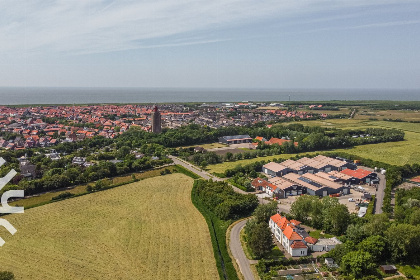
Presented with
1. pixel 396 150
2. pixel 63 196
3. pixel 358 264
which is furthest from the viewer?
pixel 396 150

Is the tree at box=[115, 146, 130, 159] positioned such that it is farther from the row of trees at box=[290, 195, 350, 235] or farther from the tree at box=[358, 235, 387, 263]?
the tree at box=[358, 235, 387, 263]

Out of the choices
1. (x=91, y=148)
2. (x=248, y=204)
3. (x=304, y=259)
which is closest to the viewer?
(x=304, y=259)

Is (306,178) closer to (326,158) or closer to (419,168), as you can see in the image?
(326,158)

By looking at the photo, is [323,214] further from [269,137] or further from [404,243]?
[269,137]

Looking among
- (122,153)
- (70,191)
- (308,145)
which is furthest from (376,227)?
(122,153)

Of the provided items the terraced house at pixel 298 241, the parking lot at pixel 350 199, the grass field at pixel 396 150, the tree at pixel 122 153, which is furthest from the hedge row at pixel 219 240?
the grass field at pixel 396 150

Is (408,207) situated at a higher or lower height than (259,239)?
higher

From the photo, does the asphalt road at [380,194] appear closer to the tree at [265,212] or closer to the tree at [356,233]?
the tree at [356,233]

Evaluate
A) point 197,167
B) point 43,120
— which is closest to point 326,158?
point 197,167
